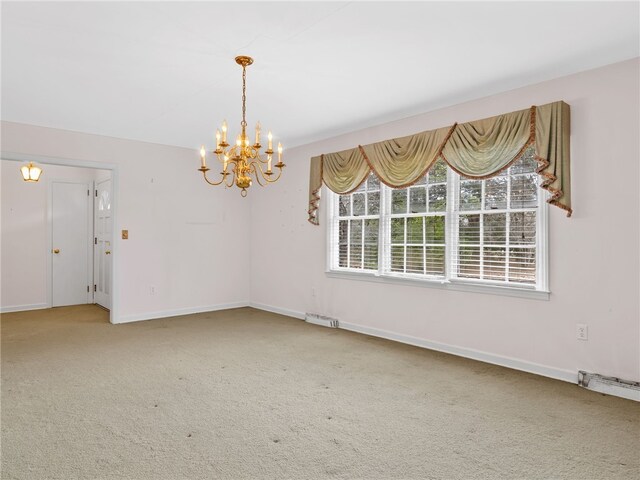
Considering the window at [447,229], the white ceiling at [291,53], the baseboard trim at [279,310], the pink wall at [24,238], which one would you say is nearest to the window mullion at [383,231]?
the window at [447,229]

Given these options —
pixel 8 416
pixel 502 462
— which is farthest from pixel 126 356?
pixel 502 462

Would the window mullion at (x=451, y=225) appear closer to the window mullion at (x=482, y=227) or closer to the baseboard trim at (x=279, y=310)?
the window mullion at (x=482, y=227)

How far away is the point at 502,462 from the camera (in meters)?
2.26

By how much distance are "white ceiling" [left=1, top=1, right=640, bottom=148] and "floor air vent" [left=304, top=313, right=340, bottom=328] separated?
2.62 meters

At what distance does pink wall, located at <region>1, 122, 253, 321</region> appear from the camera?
18.3ft

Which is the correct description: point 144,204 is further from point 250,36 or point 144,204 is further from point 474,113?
point 474,113

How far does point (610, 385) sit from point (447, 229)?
1.92 metres

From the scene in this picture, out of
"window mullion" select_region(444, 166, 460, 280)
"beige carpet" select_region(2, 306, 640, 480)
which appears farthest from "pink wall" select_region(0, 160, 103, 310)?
"window mullion" select_region(444, 166, 460, 280)

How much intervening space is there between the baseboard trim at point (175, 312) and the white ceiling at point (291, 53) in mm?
2756

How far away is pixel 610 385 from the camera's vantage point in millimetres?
3219

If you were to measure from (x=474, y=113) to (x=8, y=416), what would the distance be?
4.54 meters

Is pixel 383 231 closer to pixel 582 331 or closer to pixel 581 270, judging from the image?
pixel 581 270

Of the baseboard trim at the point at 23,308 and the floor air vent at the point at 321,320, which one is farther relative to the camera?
the baseboard trim at the point at 23,308

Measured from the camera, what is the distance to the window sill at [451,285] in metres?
3.77
